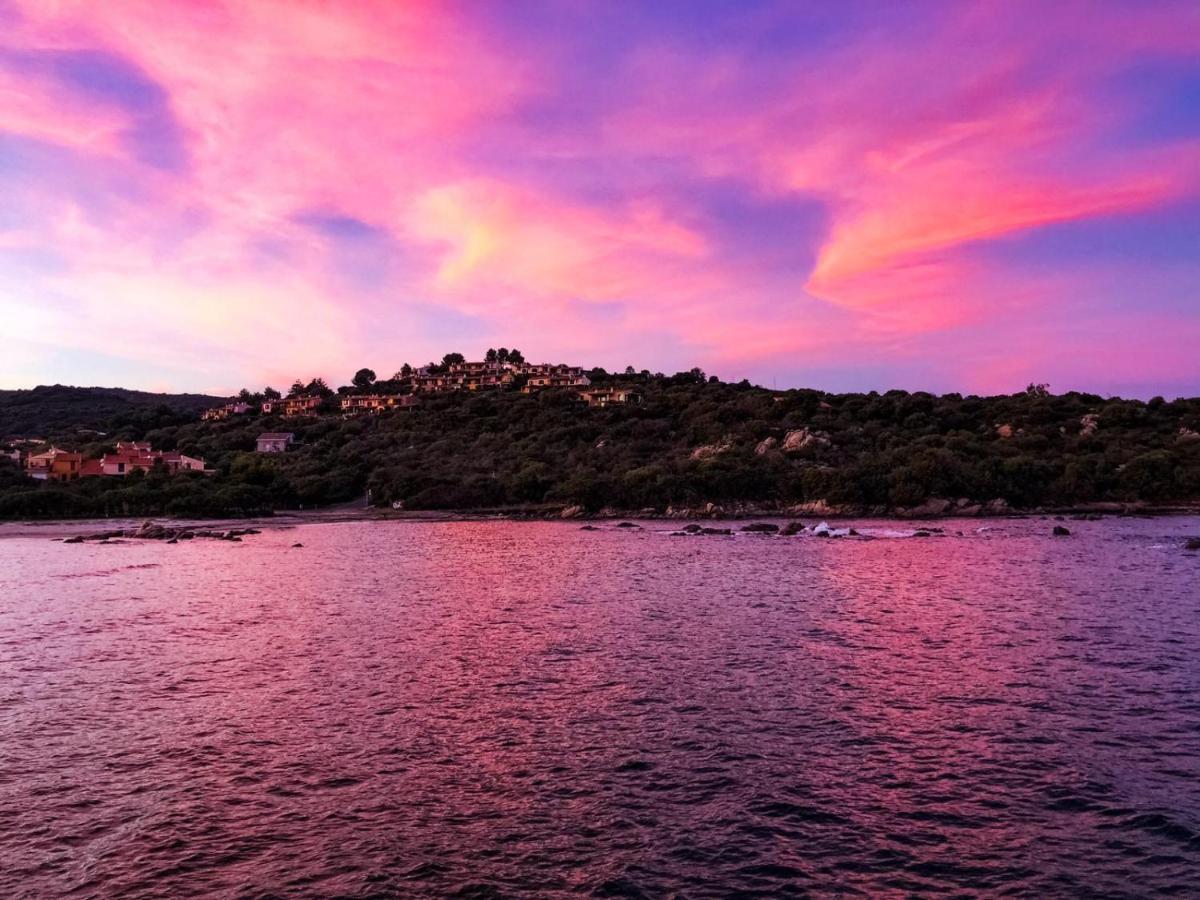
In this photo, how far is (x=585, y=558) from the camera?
64.6 metres

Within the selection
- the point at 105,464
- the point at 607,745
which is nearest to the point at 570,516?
the point at 105,464

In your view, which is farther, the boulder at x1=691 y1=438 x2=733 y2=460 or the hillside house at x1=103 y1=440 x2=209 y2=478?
the hillside house at x1=103 y1=440 x2=209 y2=478

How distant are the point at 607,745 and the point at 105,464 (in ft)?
520

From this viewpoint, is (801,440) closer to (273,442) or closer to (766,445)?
(766,445)

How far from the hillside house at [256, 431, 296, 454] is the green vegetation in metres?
3.14

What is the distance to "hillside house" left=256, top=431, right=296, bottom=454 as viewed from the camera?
6993 inches

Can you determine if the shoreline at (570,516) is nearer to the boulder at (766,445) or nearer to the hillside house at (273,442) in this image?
the boulder at (766,445)

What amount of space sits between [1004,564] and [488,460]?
10769cm

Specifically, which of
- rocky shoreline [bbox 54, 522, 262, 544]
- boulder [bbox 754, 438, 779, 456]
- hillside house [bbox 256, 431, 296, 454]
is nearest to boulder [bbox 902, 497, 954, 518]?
boulder [bbox 754, 438, 779, 456]

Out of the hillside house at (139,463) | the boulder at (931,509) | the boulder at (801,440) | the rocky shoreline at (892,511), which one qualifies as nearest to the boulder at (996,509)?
the rocky shoreline at (892,511)

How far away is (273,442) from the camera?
594ft

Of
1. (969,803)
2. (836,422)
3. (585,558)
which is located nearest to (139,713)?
(969,803)

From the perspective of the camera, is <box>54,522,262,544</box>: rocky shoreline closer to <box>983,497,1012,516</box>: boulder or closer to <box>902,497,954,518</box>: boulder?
<box>902,497,954,518</box>: boulder

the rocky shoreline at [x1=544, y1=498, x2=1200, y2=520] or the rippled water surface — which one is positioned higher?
the rocky shoreline at [x1=544, y1=498, x2=1200, y2=520]
